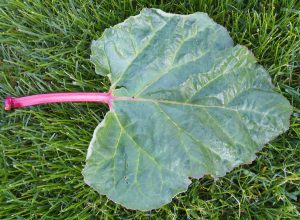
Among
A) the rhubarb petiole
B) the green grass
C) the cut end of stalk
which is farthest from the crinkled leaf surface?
the cut end of stalk

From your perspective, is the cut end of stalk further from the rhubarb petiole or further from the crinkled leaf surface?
the crinkled leaf surface

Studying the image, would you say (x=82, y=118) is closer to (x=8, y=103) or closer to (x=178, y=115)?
(x=8, y=103)

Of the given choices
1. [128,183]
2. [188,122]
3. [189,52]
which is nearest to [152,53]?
[189,52]

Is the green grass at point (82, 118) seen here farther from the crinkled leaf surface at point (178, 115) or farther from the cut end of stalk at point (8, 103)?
the crinkled leaf surface at point (178, 115)

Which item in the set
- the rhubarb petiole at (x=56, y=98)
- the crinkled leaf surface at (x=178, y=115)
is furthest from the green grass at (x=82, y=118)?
the crinkled leaf surface at (x=178, y=115)

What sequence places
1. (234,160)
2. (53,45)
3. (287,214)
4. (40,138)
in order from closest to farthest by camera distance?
(234,160)
(287,214)
(40,138)
(53,45)

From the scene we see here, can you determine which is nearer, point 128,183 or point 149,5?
point 128,183

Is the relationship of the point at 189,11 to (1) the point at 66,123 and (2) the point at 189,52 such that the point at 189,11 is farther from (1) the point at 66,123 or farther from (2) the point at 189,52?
(1) the point at 66,123
